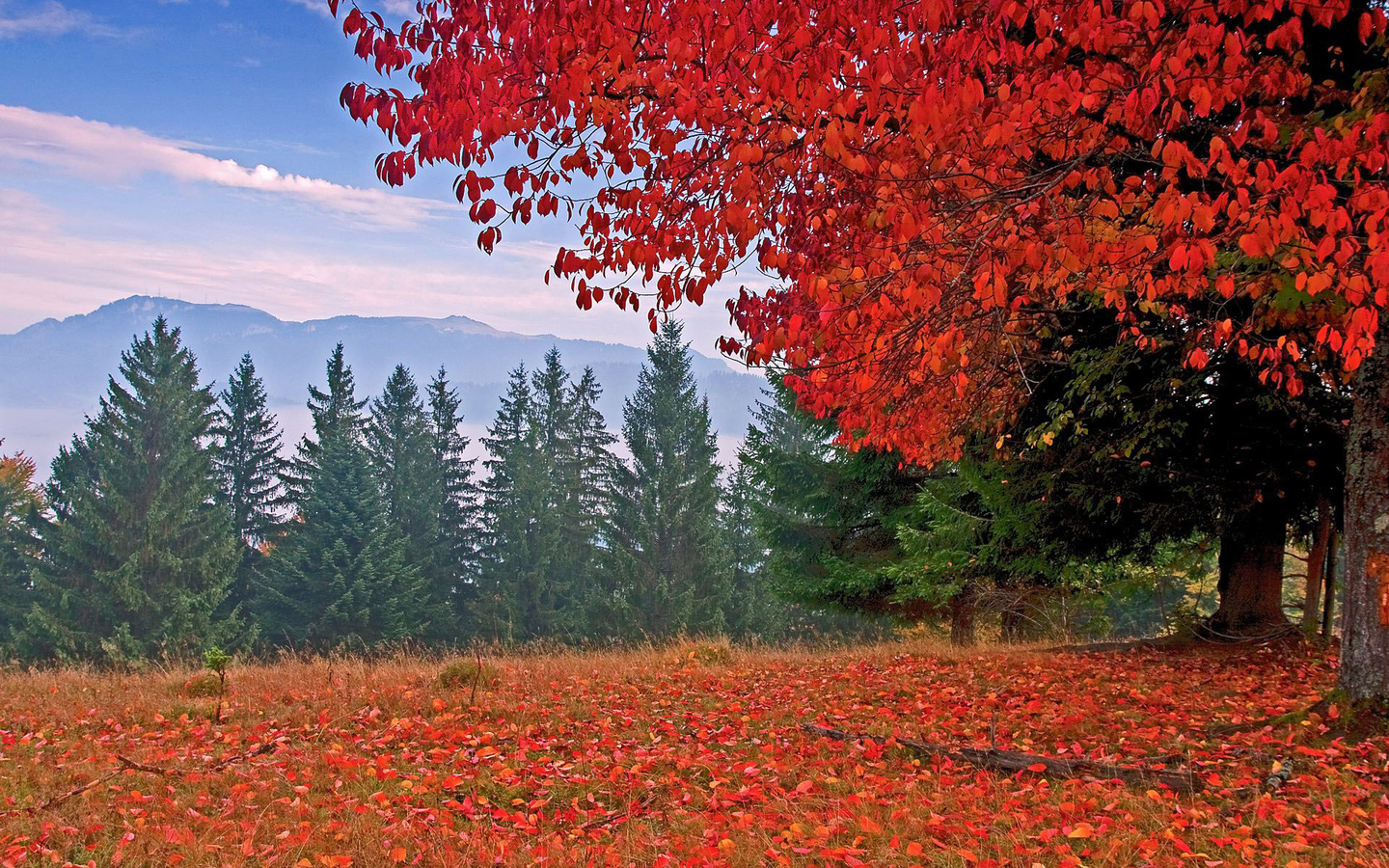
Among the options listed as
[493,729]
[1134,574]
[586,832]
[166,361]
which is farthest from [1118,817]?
[166,361]

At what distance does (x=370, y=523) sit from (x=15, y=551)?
569 inches

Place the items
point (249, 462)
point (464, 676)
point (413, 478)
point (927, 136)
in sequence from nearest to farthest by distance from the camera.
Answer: point (927, 136) → point (464, 676) → point (249, 462) → point (413, 478)

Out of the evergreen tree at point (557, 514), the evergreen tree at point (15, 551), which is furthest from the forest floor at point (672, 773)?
the evergreen tree at point (557, 514)

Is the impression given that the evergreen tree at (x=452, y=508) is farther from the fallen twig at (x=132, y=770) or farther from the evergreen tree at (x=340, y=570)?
the fallen twig at (x=132, y=770)

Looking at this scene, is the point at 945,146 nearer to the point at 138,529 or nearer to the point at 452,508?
the point at 138,529

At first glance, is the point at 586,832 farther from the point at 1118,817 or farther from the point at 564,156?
the point at 564,156

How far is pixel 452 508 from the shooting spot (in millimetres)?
44312

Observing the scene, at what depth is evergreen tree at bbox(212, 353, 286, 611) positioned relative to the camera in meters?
40.2

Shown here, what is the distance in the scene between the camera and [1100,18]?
4.43 meters

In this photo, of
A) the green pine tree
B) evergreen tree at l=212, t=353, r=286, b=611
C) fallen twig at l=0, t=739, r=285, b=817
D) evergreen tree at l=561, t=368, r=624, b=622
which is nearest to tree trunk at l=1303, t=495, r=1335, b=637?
fallen twig at l=0, t=739, r=285, b=817

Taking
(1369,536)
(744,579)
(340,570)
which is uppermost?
(1369,536)

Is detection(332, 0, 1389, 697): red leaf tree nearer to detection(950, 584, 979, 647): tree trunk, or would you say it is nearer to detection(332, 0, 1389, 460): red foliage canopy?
detection(332, 0, 1389, 460): red foliage canopy

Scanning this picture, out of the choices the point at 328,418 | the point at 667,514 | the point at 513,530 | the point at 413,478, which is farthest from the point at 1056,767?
the point at 413,478

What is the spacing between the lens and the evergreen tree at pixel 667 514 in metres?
39.7
